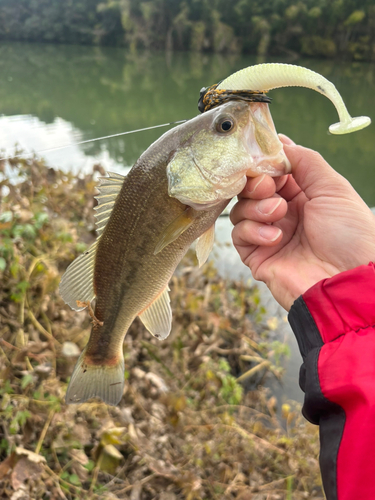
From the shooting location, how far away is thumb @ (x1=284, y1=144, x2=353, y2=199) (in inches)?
68.4

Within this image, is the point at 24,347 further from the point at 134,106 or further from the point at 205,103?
the point at 134,106

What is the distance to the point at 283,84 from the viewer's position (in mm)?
1259

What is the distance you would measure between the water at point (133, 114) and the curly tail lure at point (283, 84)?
3.08 metres

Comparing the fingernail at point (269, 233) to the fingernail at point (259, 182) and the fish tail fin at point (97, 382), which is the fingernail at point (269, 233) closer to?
the fingernail at point (259, 182)

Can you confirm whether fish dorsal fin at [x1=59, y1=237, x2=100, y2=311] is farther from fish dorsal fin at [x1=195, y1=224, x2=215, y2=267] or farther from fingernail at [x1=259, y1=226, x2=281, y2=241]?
fingernail at [x1=259, y1=226, x2=281, y2=241]

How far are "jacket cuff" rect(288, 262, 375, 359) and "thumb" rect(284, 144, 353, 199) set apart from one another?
1.75 feet

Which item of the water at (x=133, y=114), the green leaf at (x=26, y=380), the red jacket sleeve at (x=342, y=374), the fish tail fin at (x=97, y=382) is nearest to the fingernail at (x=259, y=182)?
the red jacket sleeve at (x=342, y=374)

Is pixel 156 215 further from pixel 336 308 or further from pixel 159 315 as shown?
pixel 336 308

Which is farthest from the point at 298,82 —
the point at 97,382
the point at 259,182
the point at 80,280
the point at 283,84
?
the point at 97,382

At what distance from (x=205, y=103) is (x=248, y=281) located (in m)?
3.26

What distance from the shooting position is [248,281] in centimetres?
452

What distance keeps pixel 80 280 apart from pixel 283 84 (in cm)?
110

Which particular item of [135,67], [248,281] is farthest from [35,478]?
[135,67]

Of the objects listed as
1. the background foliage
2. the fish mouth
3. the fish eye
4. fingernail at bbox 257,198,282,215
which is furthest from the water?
the background foliage
